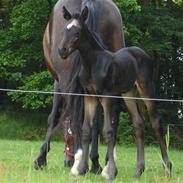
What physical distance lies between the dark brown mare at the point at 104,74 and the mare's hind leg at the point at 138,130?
0.04 feet

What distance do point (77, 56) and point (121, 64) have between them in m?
0.61

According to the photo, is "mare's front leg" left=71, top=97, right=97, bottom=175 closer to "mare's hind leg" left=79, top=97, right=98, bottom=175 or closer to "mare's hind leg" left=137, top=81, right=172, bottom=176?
"mare's hind leg" left=79, top=97, right=98, bottom=175

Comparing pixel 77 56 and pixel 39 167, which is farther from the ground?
pixel 77 56

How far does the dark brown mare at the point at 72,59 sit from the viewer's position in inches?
327

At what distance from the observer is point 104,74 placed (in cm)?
783

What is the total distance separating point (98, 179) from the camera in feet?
24.7

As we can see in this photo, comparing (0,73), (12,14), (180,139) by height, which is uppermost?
(12,14)

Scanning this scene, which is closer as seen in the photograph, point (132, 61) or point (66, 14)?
point (66, 14)

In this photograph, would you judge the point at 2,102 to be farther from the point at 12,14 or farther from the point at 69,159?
the point at 69,159

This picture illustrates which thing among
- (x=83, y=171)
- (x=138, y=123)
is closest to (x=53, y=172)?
(x=83, y=171)

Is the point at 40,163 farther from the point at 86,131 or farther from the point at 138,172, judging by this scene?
the point at 138,172

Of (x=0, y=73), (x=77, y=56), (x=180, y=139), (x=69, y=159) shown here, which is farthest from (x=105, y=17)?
(x=0, y=73)

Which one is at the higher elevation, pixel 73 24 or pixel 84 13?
pixel 84 13

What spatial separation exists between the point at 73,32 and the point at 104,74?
62cm
